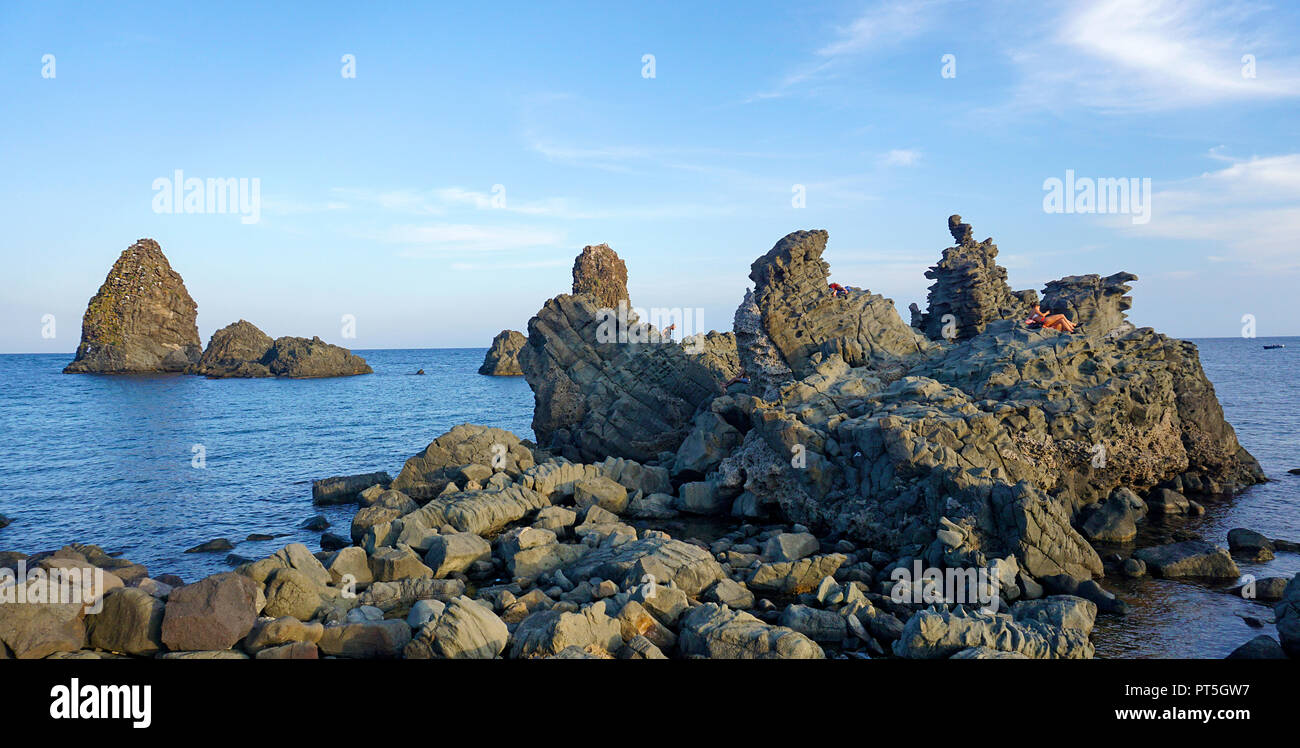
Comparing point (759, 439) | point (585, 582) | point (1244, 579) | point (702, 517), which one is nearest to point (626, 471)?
point (702, 517)

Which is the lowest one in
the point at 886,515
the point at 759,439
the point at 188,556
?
the point at 188,556

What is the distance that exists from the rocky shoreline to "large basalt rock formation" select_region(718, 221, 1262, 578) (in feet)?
0.33

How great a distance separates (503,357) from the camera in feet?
484

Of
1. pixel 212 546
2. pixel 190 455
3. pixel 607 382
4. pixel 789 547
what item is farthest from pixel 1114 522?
pixel 190 455

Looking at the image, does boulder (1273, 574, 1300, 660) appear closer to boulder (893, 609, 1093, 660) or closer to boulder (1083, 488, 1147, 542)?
A: boulder (893, 609, 1093, 660)

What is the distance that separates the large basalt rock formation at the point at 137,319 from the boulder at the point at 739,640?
452 ft

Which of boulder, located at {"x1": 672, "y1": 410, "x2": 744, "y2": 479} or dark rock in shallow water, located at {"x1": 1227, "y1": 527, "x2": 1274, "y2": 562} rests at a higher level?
boulder, located at {"x1": 672, "y1": 410, "x2": 744, "y2": 479}

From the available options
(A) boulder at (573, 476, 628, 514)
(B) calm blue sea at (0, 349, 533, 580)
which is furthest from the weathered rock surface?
(A) boulder at (573, 476, 628, 514)

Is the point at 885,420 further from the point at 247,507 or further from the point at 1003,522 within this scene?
the point at 247,507

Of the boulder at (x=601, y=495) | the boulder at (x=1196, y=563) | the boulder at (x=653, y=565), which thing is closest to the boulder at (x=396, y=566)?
the boulder at (x=653, y=565)

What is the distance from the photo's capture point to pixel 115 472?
130 feet

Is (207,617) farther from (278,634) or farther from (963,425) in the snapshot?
(963,425)

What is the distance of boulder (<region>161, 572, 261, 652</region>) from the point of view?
1401 centimetres
